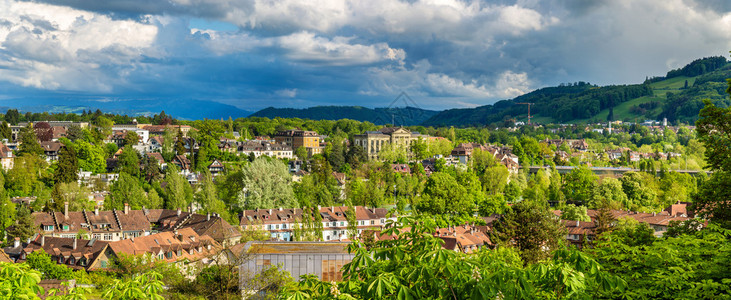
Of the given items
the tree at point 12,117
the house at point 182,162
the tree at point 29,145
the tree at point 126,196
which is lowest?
the tree at point 126,196

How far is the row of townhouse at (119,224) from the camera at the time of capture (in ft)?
135

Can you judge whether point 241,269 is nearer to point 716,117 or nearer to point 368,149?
point 716,117

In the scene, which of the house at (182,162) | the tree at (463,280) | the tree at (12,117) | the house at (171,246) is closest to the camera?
the tree at (463,280)

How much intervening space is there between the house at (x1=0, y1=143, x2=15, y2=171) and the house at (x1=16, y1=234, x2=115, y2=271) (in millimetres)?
24410

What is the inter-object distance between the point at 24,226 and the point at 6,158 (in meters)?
21.0

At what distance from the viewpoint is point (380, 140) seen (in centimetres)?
8944

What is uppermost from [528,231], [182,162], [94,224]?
[182,162]

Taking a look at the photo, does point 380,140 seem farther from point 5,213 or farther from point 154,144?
point 5,213

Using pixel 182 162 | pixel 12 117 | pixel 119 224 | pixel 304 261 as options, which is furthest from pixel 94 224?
pixel 12 117

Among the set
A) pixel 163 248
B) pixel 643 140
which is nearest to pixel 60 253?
pixel 163 248

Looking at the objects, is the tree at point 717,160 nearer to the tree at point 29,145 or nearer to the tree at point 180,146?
the tree at point 180,146

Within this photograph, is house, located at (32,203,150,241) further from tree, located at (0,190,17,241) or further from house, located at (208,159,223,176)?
house, located at (208,159,223,176)

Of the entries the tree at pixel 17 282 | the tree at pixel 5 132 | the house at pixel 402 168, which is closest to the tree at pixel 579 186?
the house at pixel 402 168

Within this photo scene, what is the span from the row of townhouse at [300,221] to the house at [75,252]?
13.2m
